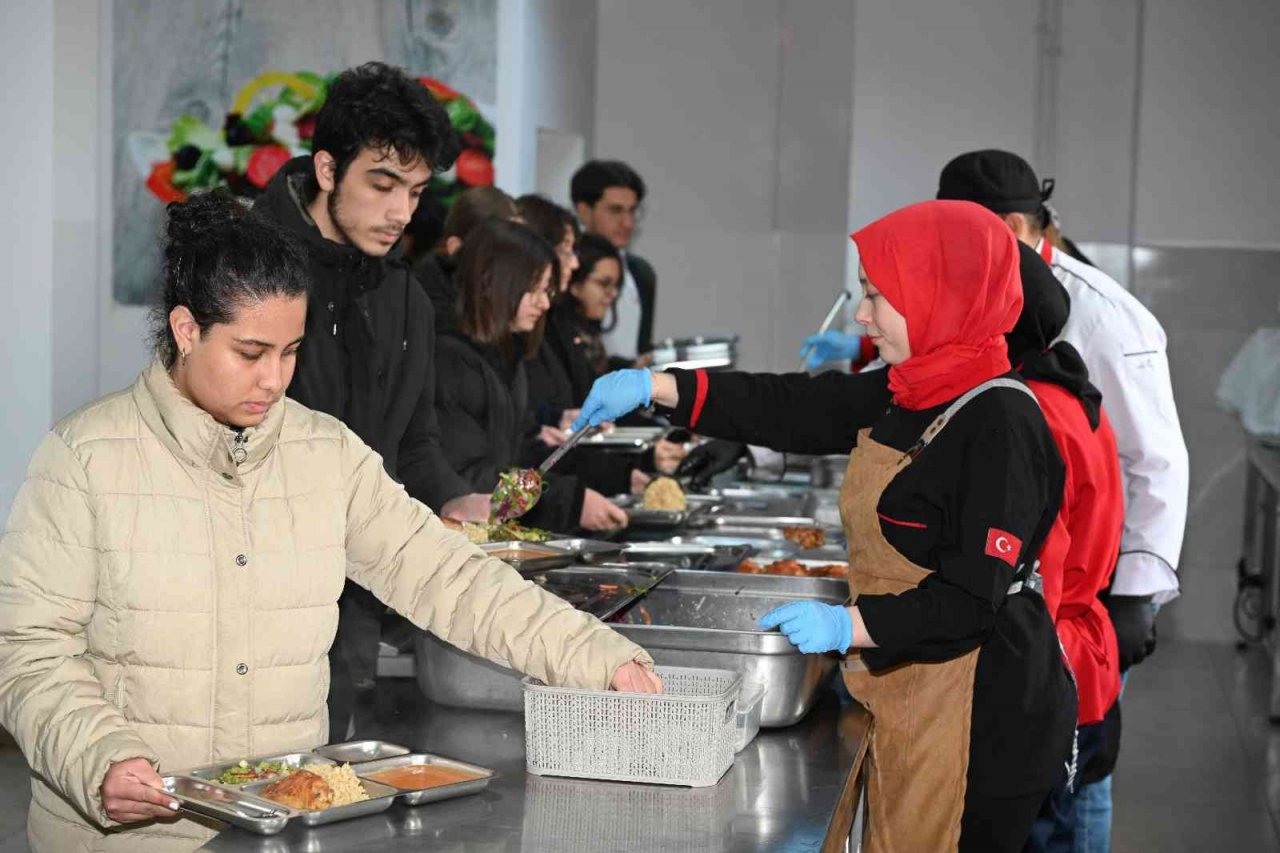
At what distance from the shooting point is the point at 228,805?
5.01 feet

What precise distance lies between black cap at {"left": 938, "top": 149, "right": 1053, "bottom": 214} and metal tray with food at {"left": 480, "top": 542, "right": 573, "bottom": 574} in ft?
3.25

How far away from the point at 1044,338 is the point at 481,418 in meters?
1.40

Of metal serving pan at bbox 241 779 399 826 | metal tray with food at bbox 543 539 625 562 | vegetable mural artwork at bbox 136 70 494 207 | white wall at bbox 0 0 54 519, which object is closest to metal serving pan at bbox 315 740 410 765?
metal serving pan at bbox 241 779 399 826

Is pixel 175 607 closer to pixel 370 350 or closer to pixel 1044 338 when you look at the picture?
pixel 370 350

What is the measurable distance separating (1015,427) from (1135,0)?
4955 millimetres

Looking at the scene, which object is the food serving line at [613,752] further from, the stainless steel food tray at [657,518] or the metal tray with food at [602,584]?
the stainless steel food tray at [657,518]

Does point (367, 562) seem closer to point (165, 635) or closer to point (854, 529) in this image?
point (165, 635)

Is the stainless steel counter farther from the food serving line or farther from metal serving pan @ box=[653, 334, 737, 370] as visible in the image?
metal serving pan @ box=[653, 334, 737, 370]

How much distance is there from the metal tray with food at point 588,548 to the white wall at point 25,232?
1850 millimetres

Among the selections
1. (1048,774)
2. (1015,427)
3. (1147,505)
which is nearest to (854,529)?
(1015,427)

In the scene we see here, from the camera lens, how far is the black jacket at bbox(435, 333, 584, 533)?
3.11 m

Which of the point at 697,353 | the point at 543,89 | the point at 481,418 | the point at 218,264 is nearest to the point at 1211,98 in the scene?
the point at 697,353

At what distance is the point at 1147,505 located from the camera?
2.79 meters

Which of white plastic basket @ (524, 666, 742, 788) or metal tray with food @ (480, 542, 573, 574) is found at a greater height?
metal tray with food @ (480, 542, 573, 574)
